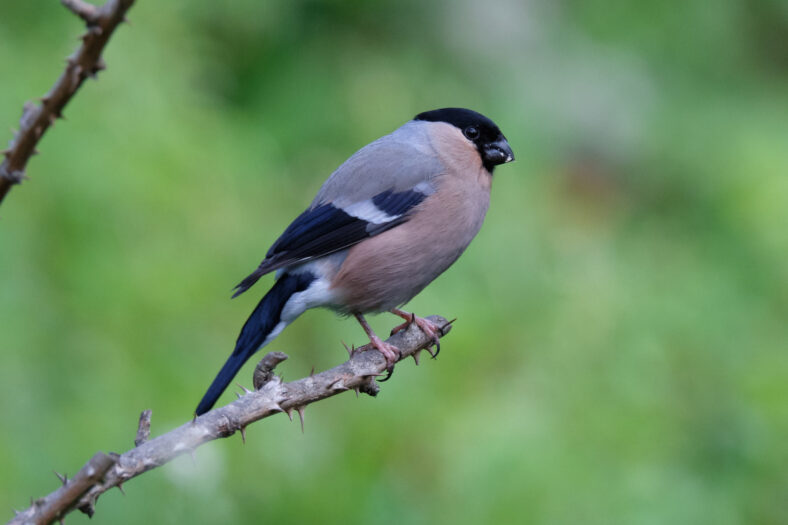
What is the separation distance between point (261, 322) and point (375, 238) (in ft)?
1.54

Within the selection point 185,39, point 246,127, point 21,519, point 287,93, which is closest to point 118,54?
point 185,39

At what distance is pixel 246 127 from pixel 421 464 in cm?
202

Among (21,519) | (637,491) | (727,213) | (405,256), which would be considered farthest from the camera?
(727,213)

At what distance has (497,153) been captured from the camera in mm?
3377

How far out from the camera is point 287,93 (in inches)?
214

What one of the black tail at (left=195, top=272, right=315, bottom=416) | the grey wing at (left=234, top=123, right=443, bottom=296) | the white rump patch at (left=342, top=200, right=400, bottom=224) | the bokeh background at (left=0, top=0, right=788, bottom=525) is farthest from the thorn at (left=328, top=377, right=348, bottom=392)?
the bokeh background at (left=0, top=0, right=788, bottom=525)

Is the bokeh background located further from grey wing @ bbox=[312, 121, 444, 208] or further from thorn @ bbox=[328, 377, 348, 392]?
thorn @ bbox=[328, 377, 348, 392]

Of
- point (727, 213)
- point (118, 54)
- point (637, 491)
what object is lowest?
point (637, 491)

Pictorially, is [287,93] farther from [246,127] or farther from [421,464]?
[421,464]

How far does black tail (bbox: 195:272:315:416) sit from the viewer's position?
107 inches

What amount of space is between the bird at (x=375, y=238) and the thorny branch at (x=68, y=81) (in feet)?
5.49

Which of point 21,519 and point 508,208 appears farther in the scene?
point 508,208

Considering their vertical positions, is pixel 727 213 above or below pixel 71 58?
below

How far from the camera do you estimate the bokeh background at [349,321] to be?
11.5ft
